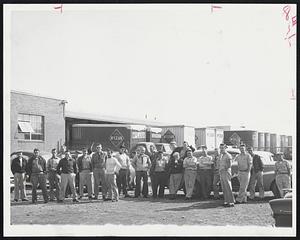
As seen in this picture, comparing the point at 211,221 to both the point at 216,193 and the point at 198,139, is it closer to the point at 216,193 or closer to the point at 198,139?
the point at 216,193

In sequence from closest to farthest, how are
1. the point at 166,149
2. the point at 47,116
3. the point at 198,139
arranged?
the point at 166,149 → the point at 47,116 → the point at 198,139

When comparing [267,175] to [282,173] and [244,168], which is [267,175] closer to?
[282,173]

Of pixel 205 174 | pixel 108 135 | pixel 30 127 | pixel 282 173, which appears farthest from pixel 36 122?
pixel 282 173

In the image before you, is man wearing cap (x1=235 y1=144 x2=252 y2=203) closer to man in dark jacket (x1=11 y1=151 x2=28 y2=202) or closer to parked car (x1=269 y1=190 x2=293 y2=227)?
parked car (x1=269 y1=190 x2=293 y2=227)

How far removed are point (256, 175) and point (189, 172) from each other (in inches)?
74.8

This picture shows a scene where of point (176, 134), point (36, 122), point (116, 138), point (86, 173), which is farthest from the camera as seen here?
point (176, 134)

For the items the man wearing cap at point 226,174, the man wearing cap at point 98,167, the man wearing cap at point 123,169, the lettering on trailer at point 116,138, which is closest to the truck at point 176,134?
the lettering on trailer at point 116,138

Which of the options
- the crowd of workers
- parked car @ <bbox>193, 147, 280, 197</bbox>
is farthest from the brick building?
parked car @ <bbox>193, 147, 280, 197</bbox>

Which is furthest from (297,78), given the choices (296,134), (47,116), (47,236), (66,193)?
(47,116)

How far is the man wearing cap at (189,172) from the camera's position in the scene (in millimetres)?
13332

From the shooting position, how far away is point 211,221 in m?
10.0

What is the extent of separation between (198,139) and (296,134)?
57.0ft

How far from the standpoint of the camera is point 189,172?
13406 mm

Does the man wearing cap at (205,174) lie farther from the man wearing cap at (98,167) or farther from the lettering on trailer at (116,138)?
the lettering on trailer at (116,138)
